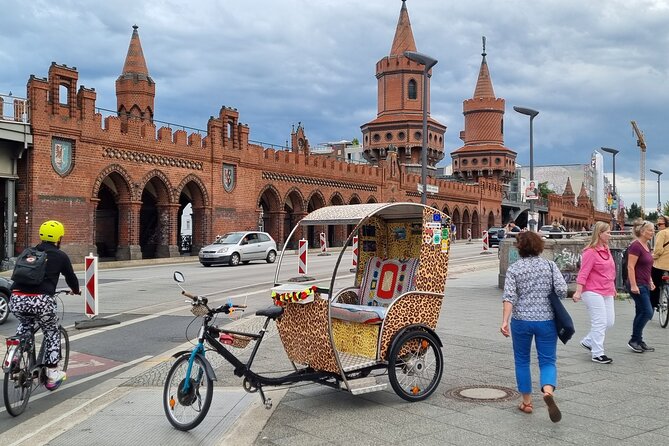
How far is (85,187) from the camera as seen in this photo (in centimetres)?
3100

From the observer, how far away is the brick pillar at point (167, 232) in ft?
116

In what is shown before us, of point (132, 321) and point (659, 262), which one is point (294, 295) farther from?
point (132, 321)

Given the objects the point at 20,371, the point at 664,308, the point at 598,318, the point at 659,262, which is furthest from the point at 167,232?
the point at 598,318

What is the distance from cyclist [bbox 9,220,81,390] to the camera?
6.46m

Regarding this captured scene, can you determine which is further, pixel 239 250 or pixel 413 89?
pixel 413 89

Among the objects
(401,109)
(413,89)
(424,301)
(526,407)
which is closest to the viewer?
(526,407)

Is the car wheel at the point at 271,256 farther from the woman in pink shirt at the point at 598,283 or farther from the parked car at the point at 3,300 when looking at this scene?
the woman in pink shirt at the point at 598,283

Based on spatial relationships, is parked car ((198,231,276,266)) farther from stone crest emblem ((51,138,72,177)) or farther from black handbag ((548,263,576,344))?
black handbag ((548,263,576,344))

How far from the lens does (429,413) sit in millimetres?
5734

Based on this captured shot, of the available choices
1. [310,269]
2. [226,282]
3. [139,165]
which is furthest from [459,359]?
[139,165]

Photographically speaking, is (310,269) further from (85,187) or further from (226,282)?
(85,187)

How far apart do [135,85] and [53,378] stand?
120ft

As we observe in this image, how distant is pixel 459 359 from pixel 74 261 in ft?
84.0

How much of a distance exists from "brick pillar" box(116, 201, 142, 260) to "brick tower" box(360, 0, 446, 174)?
38.9 meters
